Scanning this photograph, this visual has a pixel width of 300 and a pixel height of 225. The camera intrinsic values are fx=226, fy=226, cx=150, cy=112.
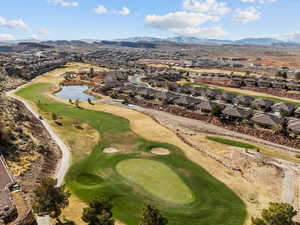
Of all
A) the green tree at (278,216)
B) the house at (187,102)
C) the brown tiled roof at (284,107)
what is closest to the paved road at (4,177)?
the green tree at (278,216)

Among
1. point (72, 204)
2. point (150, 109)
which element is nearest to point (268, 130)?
point (150, 109)

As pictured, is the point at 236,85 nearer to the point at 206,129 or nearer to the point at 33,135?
the point at 206,129

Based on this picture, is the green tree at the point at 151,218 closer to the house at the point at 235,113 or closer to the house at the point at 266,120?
the house at the point at 266,120

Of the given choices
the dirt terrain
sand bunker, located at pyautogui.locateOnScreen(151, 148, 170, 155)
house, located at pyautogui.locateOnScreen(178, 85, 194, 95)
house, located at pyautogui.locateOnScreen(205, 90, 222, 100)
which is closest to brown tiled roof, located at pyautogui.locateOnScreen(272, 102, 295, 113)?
house, located at pyautogui.locateOnScreen(205, 90, 222, 100)

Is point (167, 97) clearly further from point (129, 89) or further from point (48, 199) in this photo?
point (48, 199)

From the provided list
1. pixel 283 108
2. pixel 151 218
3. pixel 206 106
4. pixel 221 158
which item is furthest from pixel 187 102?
pixel 151 218

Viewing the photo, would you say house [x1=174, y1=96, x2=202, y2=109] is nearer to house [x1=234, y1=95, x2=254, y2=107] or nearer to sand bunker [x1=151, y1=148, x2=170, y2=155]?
house [x1=234, y1=95, x2=254, y2=107]
